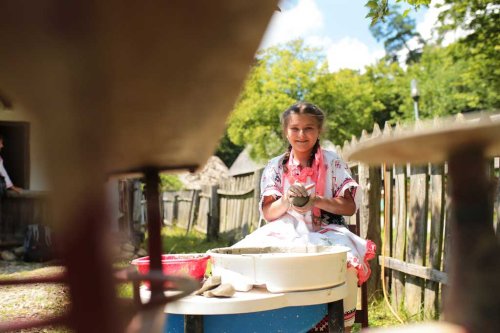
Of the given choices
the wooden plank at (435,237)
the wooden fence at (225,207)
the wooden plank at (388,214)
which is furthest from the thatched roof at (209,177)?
the wooden plank at (435,237)

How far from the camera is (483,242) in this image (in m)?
0.58

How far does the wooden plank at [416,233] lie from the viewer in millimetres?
3764

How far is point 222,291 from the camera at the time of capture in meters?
1.82

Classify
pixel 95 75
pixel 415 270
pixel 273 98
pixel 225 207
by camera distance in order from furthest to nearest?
pixel 273 98 < pixel 225 207 < pixel 415 270 < pixel 95 75

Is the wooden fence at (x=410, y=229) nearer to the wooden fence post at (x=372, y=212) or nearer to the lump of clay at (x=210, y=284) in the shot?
the wooden fence post at (x=372, y=212)

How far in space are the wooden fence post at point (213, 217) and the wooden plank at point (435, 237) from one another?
7159 millimetres

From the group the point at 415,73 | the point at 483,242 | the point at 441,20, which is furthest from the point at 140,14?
the point at 415,73

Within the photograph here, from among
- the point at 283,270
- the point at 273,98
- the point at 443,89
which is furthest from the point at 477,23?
the point at 443,89

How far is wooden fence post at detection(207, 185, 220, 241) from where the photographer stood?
10.5 meters

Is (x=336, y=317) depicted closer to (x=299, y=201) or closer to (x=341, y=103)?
(x=299, y=201)

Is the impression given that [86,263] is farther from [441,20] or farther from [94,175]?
[441,20]

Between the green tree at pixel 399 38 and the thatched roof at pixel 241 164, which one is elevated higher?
the green tree at pixel 399 38

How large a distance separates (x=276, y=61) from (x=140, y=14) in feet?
92.9

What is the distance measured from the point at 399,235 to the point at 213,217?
271 inches
